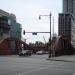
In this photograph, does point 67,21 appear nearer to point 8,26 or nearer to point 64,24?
point 64,24

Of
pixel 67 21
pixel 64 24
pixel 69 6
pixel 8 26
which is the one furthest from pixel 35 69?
pixel 8 26

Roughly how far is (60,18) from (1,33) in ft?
71.4

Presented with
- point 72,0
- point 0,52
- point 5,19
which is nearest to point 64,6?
point 72,0

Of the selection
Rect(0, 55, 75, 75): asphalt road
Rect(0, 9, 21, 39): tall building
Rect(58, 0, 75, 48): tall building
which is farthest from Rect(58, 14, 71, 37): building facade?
Rect(0, 55, 75, 75): asphalt road

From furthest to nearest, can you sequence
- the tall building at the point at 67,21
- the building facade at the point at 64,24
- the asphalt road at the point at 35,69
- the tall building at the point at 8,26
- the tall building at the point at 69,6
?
the tall building at the point at 8,26
the tall building at the point at 69,6
the building facade at the point at 64,24
the tall building at the point at 67,21
the asphalt road at the point at 35,69

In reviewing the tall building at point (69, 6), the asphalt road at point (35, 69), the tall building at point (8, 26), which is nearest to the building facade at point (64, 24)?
the tall building at point (69, 6)

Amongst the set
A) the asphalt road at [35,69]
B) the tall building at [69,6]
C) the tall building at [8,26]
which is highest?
the tall building at [69,6]

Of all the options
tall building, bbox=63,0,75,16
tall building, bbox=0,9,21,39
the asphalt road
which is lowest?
the asphalt road

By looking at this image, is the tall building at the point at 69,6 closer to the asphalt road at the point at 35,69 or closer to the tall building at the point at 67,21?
the tall building at the point at 67,21

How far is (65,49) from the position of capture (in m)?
83.2

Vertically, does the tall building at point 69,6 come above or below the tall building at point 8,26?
above

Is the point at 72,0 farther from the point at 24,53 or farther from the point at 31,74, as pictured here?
the point at 31,74

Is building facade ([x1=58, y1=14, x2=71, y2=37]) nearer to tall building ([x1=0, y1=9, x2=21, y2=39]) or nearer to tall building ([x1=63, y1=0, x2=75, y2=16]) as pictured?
tall building ([x1=63, y1=0, x2=75, y2=16])

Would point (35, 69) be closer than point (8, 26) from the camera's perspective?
Yes
